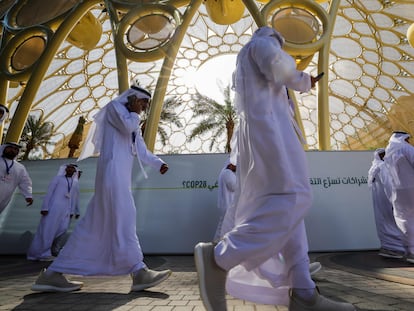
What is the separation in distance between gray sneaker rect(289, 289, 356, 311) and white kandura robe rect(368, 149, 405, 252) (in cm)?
461

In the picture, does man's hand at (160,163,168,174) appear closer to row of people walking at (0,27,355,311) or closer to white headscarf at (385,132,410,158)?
Answer: row of people walking at (0,27,355,311)

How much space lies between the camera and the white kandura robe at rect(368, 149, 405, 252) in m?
5.67

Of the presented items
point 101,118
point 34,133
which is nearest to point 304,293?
point 101,118

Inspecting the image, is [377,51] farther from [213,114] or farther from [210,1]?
[210,1]

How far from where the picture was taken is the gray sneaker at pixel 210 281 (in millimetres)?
1646

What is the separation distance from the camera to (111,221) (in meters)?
2.95

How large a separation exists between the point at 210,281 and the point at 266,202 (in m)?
0.54

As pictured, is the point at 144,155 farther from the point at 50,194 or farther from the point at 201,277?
the point at 50,194

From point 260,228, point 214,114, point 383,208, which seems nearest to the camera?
point 260,228

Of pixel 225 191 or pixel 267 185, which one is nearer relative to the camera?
pixel 267 185

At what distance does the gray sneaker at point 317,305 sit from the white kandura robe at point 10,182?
213 inches

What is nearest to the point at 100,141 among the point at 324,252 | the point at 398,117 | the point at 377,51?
the point at 324,252

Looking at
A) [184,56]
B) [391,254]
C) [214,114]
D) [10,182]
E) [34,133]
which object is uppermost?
[184,56]

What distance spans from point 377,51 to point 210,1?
16.6 meters
